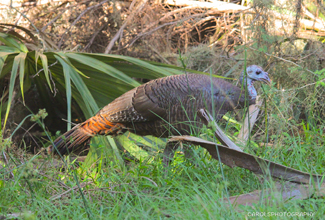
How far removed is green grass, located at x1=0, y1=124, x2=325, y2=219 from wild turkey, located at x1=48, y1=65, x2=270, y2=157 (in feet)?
1.68

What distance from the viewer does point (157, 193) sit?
201cm

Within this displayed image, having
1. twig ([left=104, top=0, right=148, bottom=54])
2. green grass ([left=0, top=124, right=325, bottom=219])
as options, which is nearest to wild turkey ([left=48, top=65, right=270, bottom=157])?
green grass ([left=0, top=124, right=325, bottom=219])

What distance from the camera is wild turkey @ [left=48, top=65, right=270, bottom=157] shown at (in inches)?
117

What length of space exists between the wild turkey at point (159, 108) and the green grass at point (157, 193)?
1.68 feet

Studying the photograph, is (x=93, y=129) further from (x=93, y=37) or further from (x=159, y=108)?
(x=93, y=37)

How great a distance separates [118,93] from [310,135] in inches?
73.5

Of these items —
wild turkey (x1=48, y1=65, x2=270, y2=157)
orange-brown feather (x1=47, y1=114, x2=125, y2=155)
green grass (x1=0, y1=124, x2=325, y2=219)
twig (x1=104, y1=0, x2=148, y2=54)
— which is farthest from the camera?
twig (x1=104, y1=0, x2=148, y2=54)

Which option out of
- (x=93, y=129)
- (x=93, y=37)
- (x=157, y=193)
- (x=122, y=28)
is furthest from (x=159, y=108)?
(x=93, y=37)

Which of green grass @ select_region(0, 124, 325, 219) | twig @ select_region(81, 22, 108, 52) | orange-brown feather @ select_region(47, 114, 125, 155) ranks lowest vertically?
orange-brown feather @ select_region(47, 114, 125, 155)

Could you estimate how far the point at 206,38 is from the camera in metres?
5.54

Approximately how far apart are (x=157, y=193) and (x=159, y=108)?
112 centimetres

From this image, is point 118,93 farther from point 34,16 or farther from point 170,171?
point 34,16

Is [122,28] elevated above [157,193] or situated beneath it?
elevated above

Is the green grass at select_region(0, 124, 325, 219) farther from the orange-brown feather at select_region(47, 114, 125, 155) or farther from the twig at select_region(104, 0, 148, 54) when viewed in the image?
the twig at select_region(104, 0, 148, 54)
